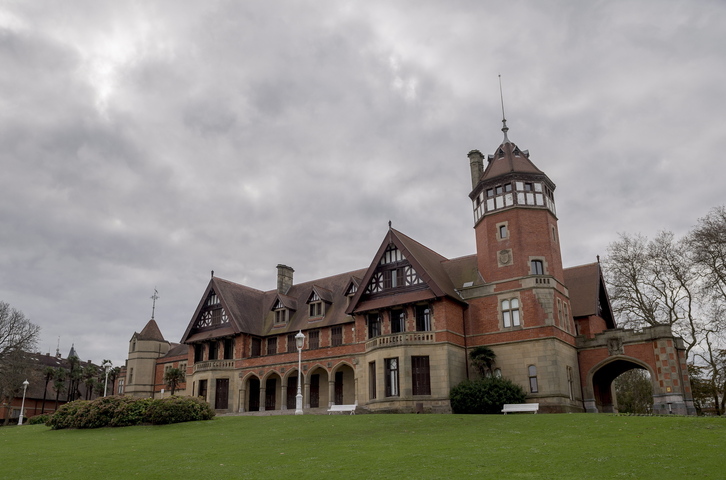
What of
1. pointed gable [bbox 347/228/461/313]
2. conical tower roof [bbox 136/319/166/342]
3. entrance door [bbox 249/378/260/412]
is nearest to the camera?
pointed gable [bbox 347/228/461/313]

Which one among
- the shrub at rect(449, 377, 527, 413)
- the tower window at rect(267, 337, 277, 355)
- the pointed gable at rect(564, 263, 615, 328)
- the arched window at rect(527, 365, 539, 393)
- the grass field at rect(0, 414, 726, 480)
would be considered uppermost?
the pointed gable at rect(564, 263, 615, 328)

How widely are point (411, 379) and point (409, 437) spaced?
46.0ft

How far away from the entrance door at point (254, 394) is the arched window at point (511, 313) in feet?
67.1

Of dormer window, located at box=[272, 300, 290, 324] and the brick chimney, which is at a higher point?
the brick chimney

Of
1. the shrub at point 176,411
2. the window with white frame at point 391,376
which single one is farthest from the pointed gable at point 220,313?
the window with white frame at point 391,376

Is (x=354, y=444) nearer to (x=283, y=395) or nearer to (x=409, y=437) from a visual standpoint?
(x=409, y=437)

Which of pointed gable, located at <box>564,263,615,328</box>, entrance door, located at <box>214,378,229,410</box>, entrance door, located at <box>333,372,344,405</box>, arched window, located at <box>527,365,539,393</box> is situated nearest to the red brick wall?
pointed gable, located at <box>564,263,615,328</box>

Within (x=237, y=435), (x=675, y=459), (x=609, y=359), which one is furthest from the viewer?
(x=609, y=359)

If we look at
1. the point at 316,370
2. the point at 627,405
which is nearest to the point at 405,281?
the point at 316,370

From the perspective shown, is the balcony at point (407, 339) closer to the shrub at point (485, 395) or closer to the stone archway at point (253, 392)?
the shrub at point (485, 395)

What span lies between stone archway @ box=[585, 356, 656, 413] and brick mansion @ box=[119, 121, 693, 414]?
122mm

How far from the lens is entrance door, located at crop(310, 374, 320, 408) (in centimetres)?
4284

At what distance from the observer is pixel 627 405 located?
178ft

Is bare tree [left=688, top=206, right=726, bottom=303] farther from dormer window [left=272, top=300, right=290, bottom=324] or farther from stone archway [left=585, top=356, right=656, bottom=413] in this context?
dormer window [left=272, top=300, right=290, bottom=324]
